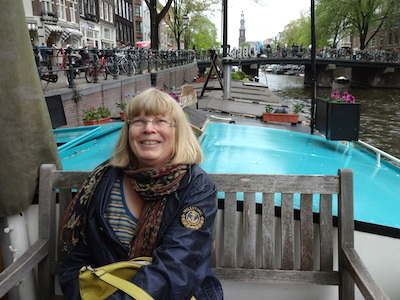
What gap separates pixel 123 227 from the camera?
5.45 feet

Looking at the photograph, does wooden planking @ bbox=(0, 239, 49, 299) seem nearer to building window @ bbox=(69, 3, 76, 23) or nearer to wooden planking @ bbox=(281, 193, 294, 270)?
wooden planking @ bbox=(281, 193, 294, 270)

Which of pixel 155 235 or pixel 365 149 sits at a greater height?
pixel 155 235

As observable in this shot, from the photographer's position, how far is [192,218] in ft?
5.21

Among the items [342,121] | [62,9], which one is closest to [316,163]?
[342,121]

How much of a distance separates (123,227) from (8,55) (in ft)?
3.34

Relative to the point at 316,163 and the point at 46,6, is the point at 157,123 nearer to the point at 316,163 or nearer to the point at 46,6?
the point at 316,163

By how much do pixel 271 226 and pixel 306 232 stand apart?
190 millimetres

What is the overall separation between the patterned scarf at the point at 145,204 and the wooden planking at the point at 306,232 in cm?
77

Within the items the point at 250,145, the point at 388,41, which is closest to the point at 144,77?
the point at 250,145

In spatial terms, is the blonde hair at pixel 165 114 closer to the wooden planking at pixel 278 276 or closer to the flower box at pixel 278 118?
the wooden planking at pixel 278 276

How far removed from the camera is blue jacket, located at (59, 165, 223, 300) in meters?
1.49

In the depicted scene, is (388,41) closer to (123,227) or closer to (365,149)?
(365,149)

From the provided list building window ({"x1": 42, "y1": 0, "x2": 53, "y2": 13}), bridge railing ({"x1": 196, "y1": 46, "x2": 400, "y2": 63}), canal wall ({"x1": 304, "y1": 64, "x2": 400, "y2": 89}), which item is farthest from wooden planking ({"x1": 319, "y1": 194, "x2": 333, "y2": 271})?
bridge railing ({"x1": 196, "y1": 46, "x2": 400, "y2": 63})

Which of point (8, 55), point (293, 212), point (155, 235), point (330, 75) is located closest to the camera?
point (155, 235)
